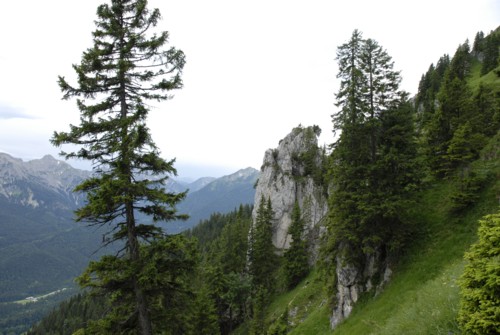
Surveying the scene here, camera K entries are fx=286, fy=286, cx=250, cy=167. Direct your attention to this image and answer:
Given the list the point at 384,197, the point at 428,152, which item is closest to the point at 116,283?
the point at 384,197

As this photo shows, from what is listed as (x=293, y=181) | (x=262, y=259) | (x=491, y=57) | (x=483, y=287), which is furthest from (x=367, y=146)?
(x=491, y=57)

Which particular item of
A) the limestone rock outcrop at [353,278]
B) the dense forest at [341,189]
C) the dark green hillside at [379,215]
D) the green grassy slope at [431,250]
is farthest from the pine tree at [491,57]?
the limestone rock outcrop at [353,278]

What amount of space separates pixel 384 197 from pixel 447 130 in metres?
12.0

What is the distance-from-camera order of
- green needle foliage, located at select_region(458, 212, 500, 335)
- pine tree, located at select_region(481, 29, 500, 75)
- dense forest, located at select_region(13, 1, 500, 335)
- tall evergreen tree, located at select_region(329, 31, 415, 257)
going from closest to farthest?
green needle foliage, located at select_region(458, 212, 500, 335) < dense forest, located at select_region(13, 1, 500, 335) < tall evergreen tree, located at select_region(329, 31, 415, 257) < pine tree, located at select_region(481, 29, 500, 75)

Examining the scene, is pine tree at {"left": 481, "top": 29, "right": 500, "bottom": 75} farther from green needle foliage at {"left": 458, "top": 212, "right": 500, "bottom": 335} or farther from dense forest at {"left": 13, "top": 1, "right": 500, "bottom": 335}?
green needle foliage at {"left": 458, "top": 212, "right": 500, "bottom": 335}

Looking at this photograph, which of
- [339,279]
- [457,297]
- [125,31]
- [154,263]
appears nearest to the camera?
[457,297]

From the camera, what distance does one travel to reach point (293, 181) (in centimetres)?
7038

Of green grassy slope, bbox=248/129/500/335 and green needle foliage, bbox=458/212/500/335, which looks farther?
green grassy slope, bbox=248/129/500/335

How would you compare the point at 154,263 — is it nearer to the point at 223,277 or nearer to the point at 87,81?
the point at 87,81

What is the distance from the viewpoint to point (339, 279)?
2386cm

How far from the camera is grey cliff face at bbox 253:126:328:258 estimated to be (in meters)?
65.1

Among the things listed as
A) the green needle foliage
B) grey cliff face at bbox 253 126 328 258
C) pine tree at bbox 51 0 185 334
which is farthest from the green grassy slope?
grey cliff face at bbox 253 126 328 258

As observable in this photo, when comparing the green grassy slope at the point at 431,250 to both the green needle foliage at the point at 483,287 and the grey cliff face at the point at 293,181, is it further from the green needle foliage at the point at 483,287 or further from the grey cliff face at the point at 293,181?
the grey cliff face at the point at 293,181

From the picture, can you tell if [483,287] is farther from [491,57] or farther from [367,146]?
[491,57]
